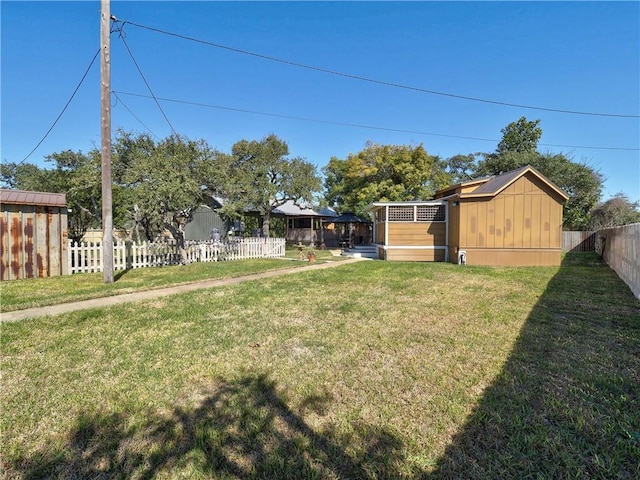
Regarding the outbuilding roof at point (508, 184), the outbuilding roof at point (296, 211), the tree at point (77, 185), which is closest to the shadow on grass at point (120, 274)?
the tree at point (77, 185)

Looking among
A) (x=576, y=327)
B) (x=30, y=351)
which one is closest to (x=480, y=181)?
(x=576, y=327)

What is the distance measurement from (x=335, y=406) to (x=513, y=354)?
229 cm

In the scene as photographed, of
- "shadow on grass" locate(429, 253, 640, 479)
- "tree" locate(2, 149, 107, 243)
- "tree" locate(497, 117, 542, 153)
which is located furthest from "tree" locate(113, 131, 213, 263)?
"tree" locate(497, 117, 542, 153)

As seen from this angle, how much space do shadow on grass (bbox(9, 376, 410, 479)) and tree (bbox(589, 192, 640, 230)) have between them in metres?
27.7

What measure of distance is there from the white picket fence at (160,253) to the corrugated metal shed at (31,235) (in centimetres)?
47

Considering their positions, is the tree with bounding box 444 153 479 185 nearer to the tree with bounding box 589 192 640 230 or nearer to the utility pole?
the tree with bounding box 589 192 640 230

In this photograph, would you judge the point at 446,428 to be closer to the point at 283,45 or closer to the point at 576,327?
the point at 576,327

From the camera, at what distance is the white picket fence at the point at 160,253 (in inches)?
386

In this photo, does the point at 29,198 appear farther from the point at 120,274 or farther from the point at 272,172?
the point at 272,172

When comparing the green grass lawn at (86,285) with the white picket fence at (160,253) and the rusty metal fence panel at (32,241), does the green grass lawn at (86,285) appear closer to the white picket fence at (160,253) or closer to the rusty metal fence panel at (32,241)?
the rusty metal fence panel at (32,241)

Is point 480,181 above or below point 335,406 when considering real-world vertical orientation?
above

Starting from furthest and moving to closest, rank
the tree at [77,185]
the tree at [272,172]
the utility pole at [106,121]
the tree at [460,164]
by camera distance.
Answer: the tree at [460,164] → the tree at [272,172] → the tree at [77,185] → the utility pole at [106,121]

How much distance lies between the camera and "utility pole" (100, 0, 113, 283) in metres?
7.62

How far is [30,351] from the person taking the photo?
3.62m
